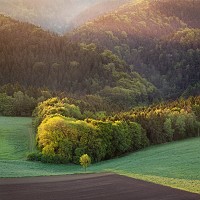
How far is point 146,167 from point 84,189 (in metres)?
26.4

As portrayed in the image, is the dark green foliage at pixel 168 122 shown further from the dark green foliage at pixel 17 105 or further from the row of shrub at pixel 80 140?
the dark green foliage at pixel 17 105

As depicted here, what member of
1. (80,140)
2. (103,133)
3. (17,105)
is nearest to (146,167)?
(80,140)

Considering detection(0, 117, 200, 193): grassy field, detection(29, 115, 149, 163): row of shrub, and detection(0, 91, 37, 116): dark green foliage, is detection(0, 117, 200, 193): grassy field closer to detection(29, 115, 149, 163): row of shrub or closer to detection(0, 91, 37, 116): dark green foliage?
detection(29, 115, 149, 163): row of shrub

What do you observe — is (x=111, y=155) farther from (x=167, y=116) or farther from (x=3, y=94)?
(x=3, y=94)

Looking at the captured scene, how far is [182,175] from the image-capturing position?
60.3 meters

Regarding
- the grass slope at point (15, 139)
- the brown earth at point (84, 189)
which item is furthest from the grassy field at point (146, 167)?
the brown earth at point (84, 189)

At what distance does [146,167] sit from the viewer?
72.2 meters

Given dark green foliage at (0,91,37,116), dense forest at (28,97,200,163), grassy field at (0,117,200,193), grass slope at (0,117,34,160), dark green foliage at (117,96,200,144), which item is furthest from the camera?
dark green foliage at (0,91,37,116)

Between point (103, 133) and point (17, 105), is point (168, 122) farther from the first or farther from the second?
point (17, 105)

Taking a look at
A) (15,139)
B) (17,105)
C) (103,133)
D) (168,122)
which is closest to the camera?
(103,133)

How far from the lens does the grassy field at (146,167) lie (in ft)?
185

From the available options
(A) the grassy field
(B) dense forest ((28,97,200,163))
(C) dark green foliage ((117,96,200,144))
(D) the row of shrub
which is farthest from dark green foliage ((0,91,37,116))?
(D) the row of shrub

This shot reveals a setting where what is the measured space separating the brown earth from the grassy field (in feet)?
10.4

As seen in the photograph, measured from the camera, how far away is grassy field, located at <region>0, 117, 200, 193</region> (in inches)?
2219
